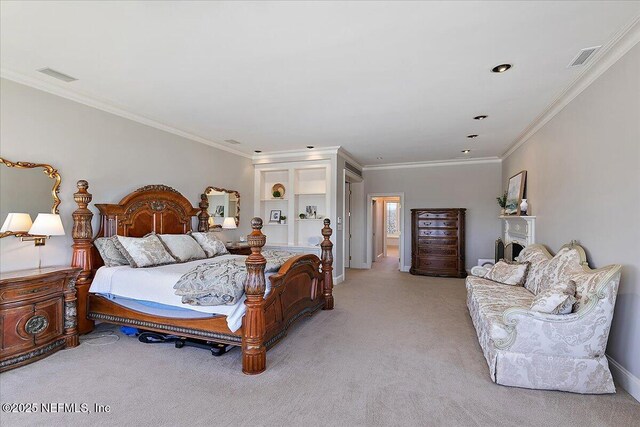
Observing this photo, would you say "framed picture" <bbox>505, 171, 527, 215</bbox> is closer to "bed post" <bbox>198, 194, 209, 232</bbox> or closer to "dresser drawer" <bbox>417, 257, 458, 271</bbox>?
"dresser drawer" <bbox>417, 257, 458, 271</bbox>

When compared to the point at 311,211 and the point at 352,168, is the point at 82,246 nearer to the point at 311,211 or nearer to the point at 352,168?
the point at 311,211

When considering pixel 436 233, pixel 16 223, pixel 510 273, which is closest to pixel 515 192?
pixel 436 233

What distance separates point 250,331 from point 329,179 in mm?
3817

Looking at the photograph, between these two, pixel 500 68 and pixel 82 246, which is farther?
pixel 82 246

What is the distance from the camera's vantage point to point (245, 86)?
3.18 metres

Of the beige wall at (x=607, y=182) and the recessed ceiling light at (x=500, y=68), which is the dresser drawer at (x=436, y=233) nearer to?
the beige wall at (x=607, y=182)

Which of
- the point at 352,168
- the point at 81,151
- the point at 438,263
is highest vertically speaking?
the point at 352,168

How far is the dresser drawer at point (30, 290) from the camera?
2.56m

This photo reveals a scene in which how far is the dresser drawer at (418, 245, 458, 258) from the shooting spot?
6828mm

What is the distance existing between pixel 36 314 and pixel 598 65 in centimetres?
544

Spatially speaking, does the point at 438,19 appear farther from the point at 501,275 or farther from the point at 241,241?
the point at 241,241

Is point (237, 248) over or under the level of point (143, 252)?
under

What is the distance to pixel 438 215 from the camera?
693cm

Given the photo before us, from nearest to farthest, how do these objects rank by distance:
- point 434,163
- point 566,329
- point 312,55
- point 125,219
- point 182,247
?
point 566,329 < point 312,55 < point 125,219 < point 182,247 < point 434,163
